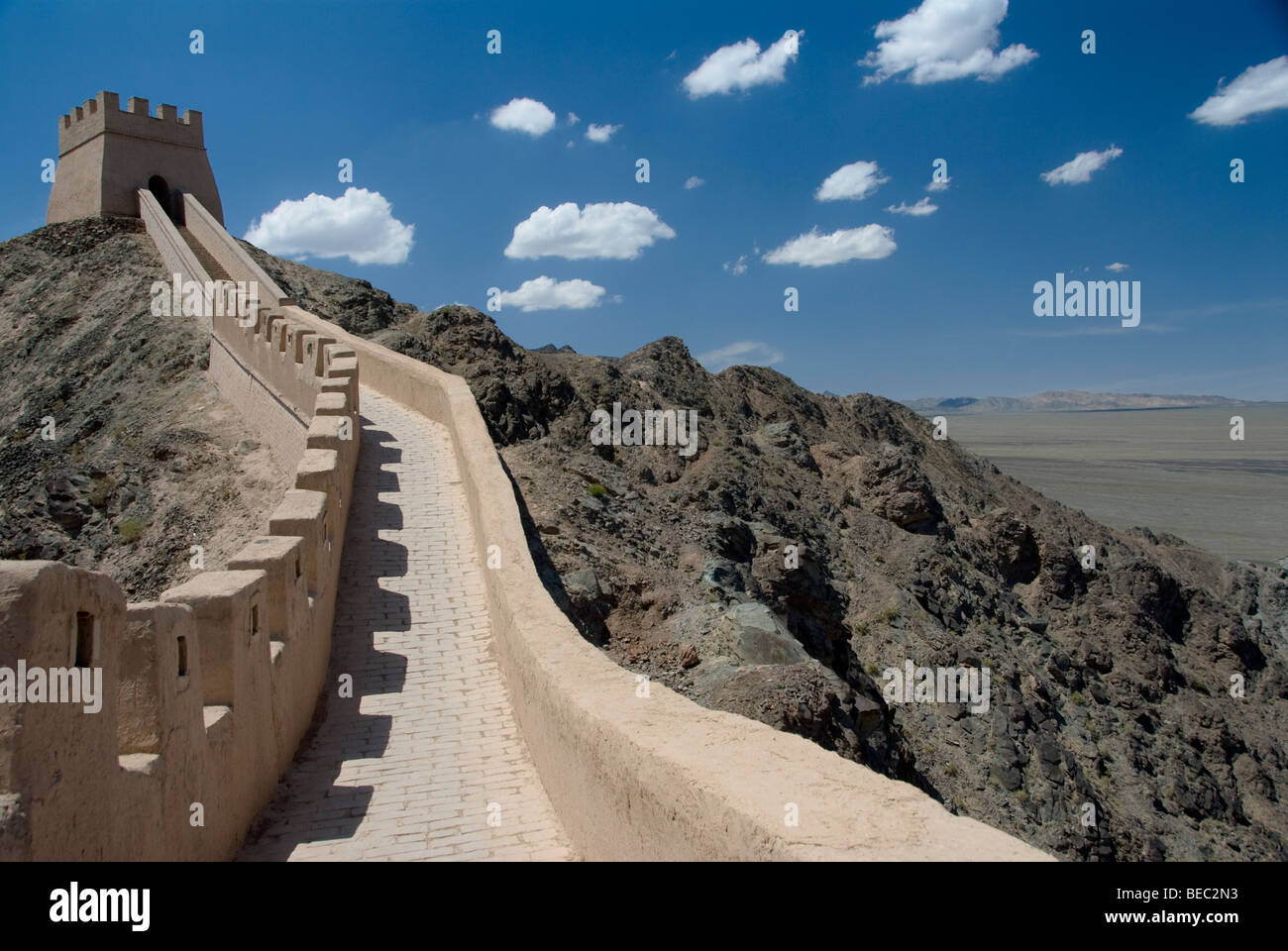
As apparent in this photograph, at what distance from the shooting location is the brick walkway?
5652 mm

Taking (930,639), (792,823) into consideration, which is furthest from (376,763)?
(930,639)

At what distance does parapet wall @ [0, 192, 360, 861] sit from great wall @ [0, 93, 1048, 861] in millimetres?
13

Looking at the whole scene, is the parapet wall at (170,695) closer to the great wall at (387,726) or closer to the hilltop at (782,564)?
the great wall at (387,726)

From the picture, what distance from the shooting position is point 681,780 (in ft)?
12.7

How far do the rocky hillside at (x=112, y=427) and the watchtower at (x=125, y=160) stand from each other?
88 centimetres

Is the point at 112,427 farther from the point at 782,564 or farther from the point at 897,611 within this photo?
the point at 897,611

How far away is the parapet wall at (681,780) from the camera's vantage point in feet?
10.5

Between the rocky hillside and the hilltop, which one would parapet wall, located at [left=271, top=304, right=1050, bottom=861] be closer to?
the hilltop

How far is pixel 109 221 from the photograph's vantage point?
98.7ft

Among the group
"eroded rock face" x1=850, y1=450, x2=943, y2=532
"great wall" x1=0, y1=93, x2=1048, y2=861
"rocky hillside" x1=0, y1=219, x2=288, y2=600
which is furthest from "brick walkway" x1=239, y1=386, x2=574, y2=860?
"eroded rock face" x1=850, y1=450, x2=943, y2=532

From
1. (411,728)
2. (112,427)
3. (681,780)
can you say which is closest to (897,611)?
(411,728)

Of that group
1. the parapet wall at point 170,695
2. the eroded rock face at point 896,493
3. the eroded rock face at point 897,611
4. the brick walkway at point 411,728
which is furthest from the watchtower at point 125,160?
the parapet wall at point 170,695

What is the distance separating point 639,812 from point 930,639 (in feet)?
51.5
